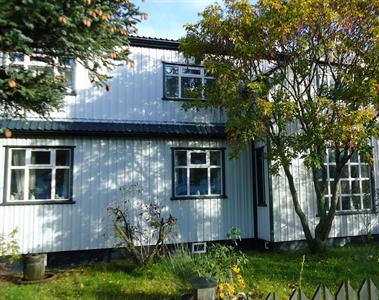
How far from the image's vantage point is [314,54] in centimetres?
955

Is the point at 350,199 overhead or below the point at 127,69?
below

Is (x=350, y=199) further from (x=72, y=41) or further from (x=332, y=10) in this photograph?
(x=72, y=41)

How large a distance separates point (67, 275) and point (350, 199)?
871cm

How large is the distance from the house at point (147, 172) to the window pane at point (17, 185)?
24 millimetres

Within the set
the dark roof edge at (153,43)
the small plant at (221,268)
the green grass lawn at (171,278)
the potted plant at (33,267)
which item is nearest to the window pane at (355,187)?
the green grass lawn at (171,278)

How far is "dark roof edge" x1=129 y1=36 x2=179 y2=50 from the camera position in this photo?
1205 cm

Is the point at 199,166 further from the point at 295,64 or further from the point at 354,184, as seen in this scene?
the point at 354,184

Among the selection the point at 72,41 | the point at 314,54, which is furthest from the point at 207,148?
the point at 72,41

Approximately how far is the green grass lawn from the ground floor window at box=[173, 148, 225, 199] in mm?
2459

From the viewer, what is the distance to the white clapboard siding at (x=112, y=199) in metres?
10.1

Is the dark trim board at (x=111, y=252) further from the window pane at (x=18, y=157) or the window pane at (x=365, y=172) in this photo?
the window pane at (x=18, y=157)

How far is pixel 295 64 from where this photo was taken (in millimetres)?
9727

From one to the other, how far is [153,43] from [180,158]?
3740 millimetres

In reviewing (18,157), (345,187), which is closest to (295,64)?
(345,187)
